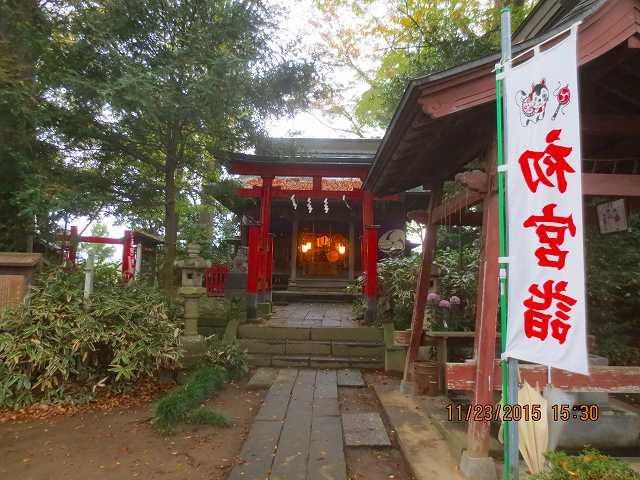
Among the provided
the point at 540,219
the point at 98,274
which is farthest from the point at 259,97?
the point at 540,219

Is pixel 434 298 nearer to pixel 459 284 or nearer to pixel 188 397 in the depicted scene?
pixel 459 284

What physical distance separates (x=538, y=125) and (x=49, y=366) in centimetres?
622

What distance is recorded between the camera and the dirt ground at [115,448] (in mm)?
3482

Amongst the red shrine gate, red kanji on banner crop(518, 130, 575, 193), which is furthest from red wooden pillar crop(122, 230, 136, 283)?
red kanji on banner crop(518, 130, 575, 193)

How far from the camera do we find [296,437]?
4098 mm

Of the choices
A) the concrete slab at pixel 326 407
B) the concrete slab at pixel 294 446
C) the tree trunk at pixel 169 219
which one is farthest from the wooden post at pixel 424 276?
the tree trunk at pixel 169 219

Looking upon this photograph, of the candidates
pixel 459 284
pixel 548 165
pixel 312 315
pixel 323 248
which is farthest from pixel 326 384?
pixel 323 248

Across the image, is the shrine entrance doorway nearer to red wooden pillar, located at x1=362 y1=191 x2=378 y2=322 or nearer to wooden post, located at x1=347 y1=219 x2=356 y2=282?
wooden post, located at x1=347 y1=219 x2=356 y2=282

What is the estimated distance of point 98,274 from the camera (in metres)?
6.97

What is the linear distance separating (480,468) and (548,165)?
2492 millimetres

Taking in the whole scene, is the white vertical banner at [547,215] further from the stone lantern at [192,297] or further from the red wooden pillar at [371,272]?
the red wooden pillar at [371,272]

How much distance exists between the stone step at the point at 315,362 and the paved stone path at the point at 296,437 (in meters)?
0.96

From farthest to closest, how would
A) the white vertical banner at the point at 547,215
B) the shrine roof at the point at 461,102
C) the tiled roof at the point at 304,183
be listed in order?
the tiled roof at the point at 304,183 < the shrine roof at the point at 461,102 < the white vertical banner at the point at 547,215

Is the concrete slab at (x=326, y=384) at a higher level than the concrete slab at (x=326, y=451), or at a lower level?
lower
